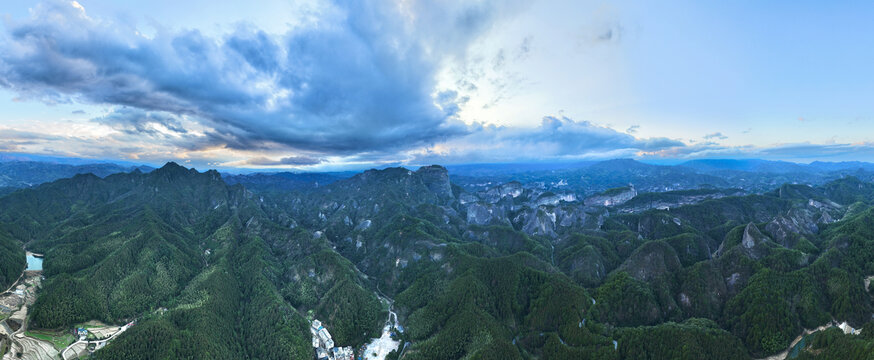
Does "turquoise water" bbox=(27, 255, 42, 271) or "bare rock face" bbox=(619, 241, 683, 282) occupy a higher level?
"turquoise water" bbox=(27, 255, 42, 271)

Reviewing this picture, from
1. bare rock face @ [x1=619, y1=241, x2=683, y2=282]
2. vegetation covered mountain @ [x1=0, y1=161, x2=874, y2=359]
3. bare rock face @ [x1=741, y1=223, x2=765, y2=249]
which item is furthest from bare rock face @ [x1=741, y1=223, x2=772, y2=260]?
bare rock face @ [x1=619, y1=241, x2=683, y2=282]

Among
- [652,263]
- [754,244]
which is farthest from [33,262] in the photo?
[754,244]

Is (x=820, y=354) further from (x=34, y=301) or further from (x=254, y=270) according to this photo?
(x=34, y=301)

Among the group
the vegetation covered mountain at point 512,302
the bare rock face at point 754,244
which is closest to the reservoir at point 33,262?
the vegetation covered mountain at point 512,302

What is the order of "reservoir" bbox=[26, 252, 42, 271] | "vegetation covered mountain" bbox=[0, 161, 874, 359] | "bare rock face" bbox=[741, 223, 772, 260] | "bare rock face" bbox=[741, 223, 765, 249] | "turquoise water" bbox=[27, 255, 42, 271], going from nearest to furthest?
"vegetation covered mountain" bbox=[0, 161, 874, 359] < "bare rock face" bbox=[741, 223, 772, 260] < "bare rock face" bbox=[741, 223, 765, 249] < "reservoir" bbox=[26, 252, 42, 271] < "turquoise water" bbox=[27, 255, 42, 271]

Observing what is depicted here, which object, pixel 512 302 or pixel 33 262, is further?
pixel 33 262

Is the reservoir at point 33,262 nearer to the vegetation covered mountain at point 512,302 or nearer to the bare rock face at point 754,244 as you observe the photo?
the vegetation covered mountain at point 512,302

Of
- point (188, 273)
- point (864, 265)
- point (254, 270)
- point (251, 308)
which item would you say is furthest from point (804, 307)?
point (188, 273)

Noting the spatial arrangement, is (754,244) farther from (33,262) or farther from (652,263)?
(33,262)

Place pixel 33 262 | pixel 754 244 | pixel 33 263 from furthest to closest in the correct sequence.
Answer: pixel 33 262, pixel 33 263, pixel 754 244

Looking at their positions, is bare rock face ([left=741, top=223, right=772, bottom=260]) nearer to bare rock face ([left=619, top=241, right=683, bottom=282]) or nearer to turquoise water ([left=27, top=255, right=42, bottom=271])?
bare rock face ([left=619, top=241, right=683, bottom=282])
